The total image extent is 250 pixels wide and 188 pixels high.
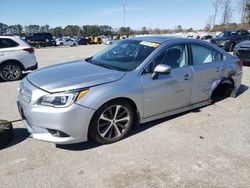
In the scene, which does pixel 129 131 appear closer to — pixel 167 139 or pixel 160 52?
pixel 167 139

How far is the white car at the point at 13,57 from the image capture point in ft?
27.3

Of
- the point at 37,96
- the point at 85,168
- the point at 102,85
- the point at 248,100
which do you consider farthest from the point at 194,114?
the point at 37,96

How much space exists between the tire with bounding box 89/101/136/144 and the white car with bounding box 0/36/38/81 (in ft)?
20.3

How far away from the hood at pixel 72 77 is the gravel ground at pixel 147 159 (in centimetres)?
93

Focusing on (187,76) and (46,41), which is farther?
(46,41)

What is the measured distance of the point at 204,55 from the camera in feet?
15.8

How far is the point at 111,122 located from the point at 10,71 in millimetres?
6255

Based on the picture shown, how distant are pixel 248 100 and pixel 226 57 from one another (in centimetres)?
129

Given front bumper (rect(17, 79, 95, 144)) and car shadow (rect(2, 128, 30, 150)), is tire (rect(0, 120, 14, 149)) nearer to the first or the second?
car shadow (rect(2, 128, 30, 150))

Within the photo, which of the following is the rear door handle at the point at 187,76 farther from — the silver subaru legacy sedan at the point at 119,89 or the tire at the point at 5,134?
the tire at the point at 5,134

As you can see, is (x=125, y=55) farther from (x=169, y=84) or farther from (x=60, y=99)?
(x=60, y=99)

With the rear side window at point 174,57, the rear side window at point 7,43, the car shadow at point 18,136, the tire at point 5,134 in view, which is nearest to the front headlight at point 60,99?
the tire at point 5,134

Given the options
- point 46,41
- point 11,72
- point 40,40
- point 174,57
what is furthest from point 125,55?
point 46,41

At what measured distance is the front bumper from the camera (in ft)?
10.3
